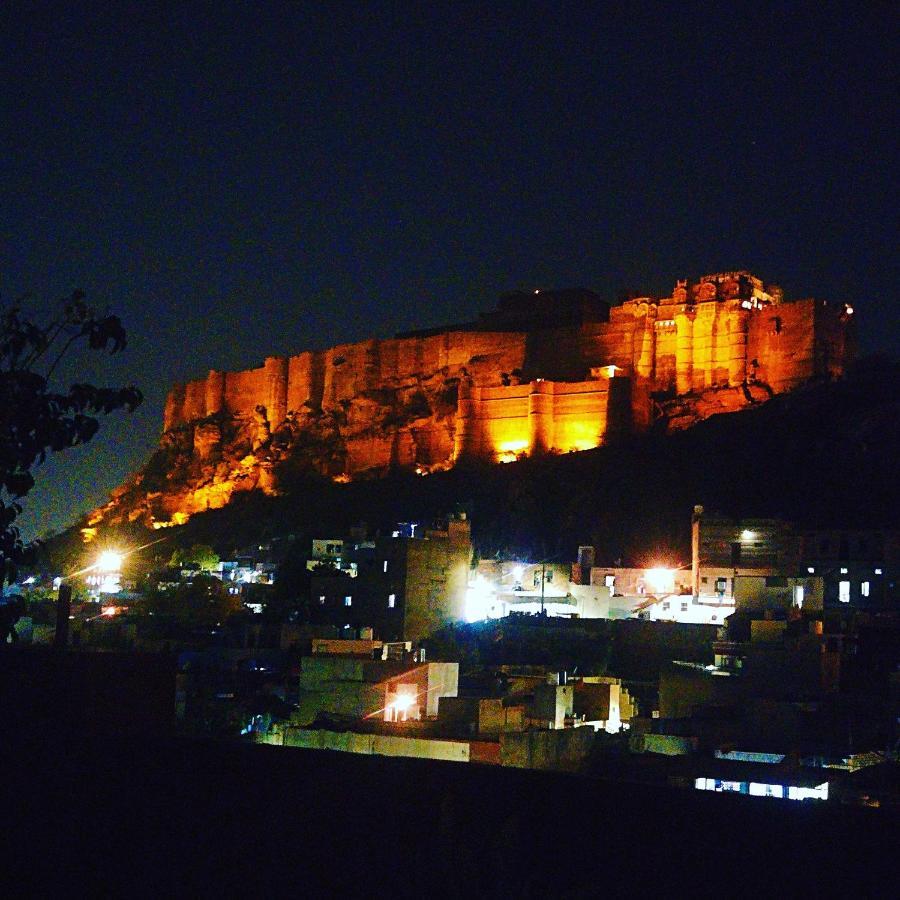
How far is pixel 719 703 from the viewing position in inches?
947

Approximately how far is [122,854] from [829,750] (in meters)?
15.6

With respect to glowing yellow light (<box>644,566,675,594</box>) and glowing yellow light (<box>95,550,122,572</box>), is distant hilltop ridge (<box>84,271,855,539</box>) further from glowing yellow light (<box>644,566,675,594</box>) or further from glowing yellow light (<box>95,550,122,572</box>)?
glowing yellow light (<box>644,566,675,594</box>)

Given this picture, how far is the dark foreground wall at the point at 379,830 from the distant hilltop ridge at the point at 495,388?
188 ft

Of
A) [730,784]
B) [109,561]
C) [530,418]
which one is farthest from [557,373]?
[730,784]

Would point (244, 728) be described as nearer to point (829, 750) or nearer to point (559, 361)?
point (829, 750)

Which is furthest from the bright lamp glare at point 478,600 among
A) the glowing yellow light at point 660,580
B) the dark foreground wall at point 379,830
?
the dark foreground wall at point 379,830

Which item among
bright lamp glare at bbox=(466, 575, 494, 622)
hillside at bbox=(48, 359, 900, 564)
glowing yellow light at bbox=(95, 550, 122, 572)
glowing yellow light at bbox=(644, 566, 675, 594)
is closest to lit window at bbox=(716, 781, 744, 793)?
bright lamp glare at bbox=(466, 575, 494, 622)

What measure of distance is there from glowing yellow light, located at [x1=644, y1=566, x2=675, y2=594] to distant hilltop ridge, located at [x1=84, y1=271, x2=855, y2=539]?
21.5m

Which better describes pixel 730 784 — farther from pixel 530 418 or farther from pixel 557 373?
pixel 557 373

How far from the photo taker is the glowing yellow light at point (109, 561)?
60000 millimetres

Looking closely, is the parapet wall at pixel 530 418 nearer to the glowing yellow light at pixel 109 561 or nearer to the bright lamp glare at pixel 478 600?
the glowing yellow light at pixel 109 561

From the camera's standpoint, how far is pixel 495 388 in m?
67.4

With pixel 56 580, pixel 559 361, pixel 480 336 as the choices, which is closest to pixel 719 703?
pixel 56 580

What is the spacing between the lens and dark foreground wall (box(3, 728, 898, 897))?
5359 mm
